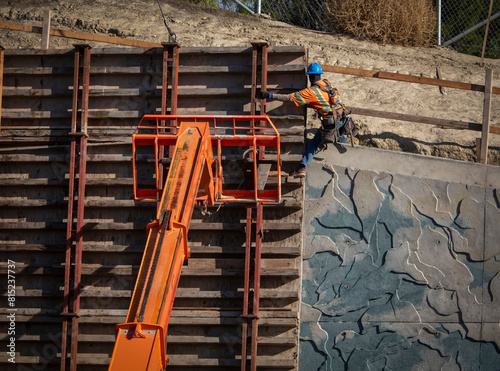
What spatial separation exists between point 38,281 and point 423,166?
7.16 m

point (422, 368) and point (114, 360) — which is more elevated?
point (114, 360)

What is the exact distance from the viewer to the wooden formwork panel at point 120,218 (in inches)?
404

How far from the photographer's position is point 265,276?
33.7 feet

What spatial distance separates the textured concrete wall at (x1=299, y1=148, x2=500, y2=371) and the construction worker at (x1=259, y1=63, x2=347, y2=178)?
0.36 meters

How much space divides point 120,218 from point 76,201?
→ 0.82m

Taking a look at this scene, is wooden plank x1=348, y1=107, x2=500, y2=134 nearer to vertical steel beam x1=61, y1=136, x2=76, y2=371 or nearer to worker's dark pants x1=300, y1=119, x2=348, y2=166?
worker's dark pants x1=300, y1=119, x2=348, y2=166

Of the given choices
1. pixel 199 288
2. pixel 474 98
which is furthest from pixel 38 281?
pixel 474 98

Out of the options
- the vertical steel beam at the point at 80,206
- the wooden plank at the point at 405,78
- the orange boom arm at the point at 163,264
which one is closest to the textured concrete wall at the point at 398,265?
the wooden plank at the point at 405,78

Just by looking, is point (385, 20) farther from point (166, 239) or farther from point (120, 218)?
point (166, 239)

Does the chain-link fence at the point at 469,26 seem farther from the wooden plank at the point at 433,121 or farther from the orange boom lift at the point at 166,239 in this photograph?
the orange boom lift at the point at 166,239

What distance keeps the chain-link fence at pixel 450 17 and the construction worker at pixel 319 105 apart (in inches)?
267

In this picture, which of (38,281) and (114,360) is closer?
(114,360)

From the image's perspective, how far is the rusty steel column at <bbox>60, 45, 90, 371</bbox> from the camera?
33.6 feet

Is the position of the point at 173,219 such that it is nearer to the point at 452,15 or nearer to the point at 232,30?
the point at 232,30
